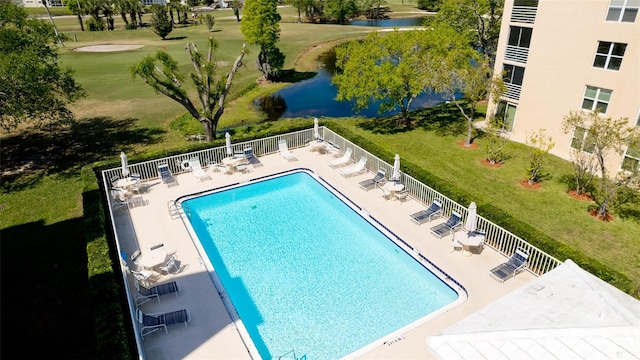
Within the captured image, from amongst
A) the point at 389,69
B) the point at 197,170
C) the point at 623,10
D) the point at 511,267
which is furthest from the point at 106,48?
the point at 511,267

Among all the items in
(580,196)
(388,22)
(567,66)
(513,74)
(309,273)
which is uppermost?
(388,22)

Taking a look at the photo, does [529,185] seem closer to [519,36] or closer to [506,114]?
[506,114]

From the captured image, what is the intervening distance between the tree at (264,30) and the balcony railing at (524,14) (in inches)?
1013

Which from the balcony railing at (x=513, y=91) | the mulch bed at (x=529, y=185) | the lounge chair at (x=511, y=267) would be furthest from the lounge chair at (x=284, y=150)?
the balcony railing at (x=513, y=91)

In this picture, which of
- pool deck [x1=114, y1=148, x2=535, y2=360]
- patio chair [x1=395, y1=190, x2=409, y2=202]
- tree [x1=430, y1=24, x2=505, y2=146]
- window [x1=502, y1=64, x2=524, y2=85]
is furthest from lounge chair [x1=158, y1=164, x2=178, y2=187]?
window [x1=502, y1=64, x2=524, y2=85]

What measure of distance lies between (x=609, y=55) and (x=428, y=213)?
13344 millimetres

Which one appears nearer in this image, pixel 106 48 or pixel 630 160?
pixel 630 160

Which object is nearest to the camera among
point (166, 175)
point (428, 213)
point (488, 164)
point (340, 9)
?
point (428, 213)

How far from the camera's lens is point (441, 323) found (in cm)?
1185

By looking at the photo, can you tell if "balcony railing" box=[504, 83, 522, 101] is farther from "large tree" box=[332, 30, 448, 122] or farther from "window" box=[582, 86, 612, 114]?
"large tree" box=[332, 30, 448, 122]

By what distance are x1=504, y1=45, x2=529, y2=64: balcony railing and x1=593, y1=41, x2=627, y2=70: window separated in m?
4.06

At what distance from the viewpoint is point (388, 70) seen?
25000 mm

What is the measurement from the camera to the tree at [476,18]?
3291 cm

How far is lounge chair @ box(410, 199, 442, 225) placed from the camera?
54.2 ft
